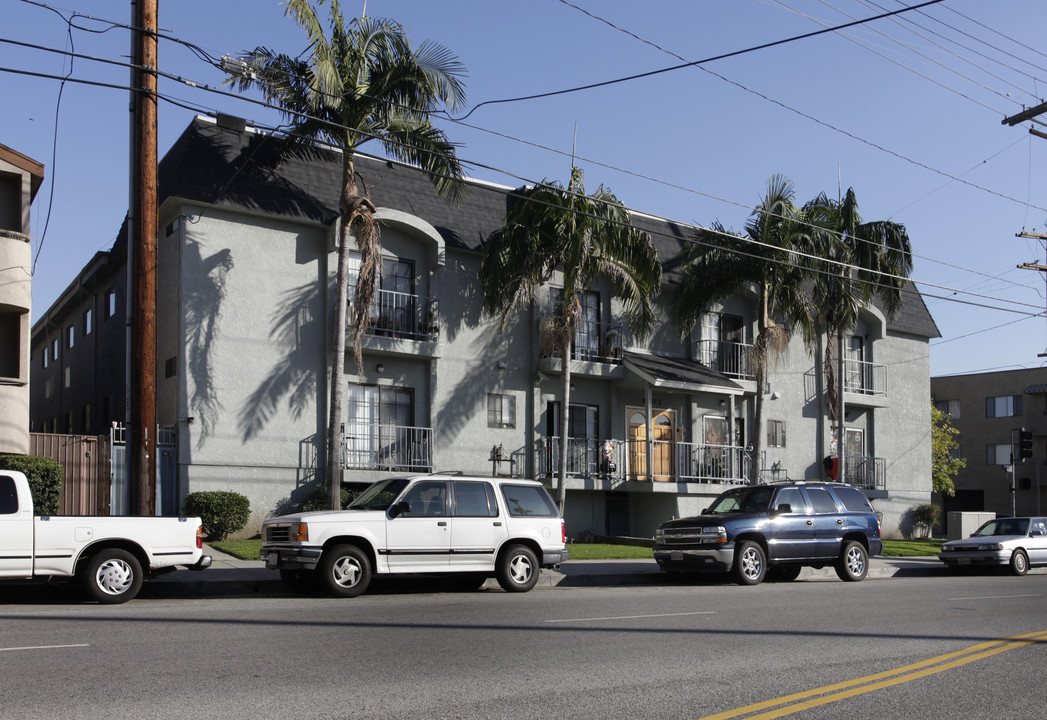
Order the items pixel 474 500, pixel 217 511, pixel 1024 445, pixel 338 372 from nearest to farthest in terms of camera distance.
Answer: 1. pixel 474 500
2. pixel 217 511
3. pixel 338 372
4. pixel 1024 445

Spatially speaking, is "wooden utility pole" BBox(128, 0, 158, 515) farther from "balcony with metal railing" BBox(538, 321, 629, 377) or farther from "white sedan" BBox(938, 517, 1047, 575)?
"white sedan" BBox(938, 517, 1047, 575)

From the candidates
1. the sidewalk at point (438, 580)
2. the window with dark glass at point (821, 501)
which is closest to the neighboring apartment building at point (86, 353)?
the sidewalk at point (438, 580)

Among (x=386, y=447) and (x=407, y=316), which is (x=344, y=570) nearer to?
(x=386, y=447)

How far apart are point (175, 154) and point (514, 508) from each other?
42.3ft

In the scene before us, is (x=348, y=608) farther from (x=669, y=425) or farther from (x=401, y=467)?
(x=669, y=425)

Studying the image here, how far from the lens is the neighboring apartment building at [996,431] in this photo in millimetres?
54094

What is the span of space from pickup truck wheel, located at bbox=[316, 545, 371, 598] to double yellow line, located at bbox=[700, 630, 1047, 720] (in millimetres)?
7676

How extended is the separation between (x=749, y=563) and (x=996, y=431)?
44.7 m

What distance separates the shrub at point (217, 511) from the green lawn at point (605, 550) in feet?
1.01

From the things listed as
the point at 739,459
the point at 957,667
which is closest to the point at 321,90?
the point at 957,667

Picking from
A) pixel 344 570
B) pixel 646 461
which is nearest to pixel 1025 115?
pixel 646 461

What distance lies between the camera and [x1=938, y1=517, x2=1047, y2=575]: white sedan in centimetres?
2197

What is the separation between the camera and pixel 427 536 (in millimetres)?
14469

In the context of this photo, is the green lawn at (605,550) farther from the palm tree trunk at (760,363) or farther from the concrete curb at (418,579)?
the palm tree trunk at (760,363)
